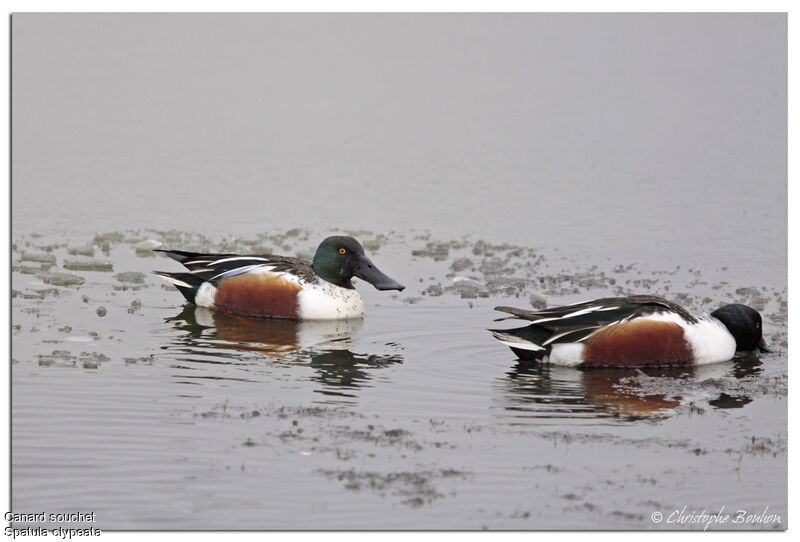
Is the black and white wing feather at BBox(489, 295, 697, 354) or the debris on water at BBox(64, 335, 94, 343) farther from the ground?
the black and white wing feather at BBox(489, 295, 697, 354)

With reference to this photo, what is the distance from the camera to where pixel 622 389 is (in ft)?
29.8

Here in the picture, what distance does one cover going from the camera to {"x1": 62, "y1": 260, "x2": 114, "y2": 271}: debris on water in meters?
12.8

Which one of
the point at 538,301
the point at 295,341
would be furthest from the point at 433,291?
the point at 295,341

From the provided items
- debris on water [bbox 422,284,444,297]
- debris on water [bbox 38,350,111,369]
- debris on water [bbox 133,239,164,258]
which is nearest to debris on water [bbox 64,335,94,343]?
debris on water [bbox 38,350,111,369]

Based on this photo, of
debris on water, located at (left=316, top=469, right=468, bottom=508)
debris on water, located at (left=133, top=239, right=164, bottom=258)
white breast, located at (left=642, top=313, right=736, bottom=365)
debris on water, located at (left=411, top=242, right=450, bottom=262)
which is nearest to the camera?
debris on water, located at (left=316, top=469, right=468, bottom=508)

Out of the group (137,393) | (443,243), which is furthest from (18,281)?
(443,243)

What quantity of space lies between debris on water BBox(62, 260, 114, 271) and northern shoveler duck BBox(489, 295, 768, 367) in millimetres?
4973

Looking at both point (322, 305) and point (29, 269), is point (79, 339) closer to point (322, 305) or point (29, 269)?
point (322, 305)

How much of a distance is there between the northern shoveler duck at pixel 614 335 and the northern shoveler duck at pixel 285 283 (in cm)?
196

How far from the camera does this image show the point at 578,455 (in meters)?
7.28

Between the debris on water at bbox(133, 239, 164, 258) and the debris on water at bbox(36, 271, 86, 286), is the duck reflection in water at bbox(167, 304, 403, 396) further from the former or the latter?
the debris on water at bbox(133, 239, 164, 258)

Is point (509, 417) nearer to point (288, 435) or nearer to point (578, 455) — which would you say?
point (578, 455)

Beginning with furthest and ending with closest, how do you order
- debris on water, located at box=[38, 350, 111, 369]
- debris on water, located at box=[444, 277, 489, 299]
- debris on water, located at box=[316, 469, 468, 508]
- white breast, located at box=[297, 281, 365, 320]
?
debris on water, located at box=[444, 277, 489, 299] → white breast, located at box=[297, 281, 365, 320] → debris on water, located at box=[38, 350, 111, 369] → debris on water, located at box=[316, 469, 468, 508]

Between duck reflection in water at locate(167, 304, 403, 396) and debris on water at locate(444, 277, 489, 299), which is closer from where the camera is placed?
duck reflection in water at locate(167, 304, 403, 396)
